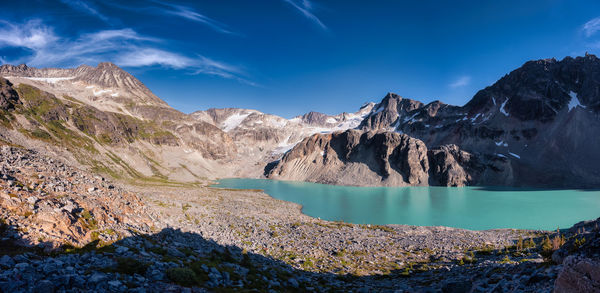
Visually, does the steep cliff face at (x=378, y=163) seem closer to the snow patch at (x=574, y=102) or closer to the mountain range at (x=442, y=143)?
the mountain range at (x=442, y=143)

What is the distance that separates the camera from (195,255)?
1484 cm

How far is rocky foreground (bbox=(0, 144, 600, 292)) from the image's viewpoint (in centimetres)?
744

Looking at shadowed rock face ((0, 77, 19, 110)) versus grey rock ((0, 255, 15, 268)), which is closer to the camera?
grey rock ((0, 255, 15, 268))

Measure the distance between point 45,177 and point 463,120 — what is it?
236 metres

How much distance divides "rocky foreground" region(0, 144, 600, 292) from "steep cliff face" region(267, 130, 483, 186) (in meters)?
131

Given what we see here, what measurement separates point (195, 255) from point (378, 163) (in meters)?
161

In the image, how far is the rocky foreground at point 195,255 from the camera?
7438mm

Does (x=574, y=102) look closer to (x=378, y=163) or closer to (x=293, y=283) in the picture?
(x=378, y=163)

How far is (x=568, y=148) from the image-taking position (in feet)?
491

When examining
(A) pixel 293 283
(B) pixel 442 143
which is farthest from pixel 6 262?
(B) pixel 442 143

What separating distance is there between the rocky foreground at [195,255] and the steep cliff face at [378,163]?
130604mm

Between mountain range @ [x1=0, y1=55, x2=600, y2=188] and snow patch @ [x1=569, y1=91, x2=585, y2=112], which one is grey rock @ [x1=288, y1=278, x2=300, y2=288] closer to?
mountain range @ [x1=0, y1=55, x2=600, y2=188]

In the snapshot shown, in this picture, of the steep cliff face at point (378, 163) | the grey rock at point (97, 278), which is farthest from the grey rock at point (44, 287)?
the steep cliff face at point (378, 163)

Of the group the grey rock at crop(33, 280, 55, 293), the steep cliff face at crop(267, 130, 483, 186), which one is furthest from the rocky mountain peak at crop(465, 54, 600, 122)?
the grey rock at crop(33, 280, 55, 293)
